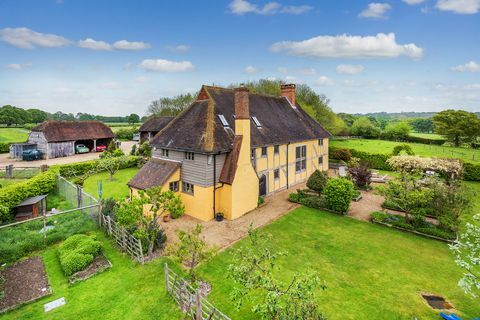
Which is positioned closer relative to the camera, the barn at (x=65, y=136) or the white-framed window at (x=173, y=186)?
the white-framed window at (x=173, y=186)

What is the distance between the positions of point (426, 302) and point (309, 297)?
7298 mm

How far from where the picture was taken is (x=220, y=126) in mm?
20219

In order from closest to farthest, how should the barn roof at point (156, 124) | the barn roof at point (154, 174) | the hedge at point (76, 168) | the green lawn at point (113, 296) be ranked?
the green lawn at point (113, 296) → the barn roof at point (154, 174) → the hedge at point (76, 168) → the barn roof at point (156, 124)

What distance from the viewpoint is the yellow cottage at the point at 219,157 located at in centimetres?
1858

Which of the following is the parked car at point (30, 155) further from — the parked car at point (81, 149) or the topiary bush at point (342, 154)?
the topiary bush at point (342, 154)

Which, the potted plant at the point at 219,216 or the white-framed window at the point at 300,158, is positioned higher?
the white-framed window at the point at 300,158

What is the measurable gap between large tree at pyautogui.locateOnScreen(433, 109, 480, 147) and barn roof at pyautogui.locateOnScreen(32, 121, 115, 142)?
238ft

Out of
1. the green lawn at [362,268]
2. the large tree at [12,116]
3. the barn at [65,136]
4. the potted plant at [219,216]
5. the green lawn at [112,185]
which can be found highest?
the large tree at [12,116]

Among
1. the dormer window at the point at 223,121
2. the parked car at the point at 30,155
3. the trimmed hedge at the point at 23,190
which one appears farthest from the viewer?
the parked car at the point at 30,155

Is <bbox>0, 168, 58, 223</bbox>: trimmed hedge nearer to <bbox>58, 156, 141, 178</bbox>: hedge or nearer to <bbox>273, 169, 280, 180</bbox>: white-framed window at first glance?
<bbox>58, 156, 141, 178</bbox>: hedge

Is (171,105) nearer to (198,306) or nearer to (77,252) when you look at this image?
(77,252)

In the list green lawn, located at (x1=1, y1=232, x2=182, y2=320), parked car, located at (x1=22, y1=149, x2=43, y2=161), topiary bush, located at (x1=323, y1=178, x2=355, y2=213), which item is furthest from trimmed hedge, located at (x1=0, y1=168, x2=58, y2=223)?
parked car, located at (x1=22, y1=149, x2=43, y2=161)

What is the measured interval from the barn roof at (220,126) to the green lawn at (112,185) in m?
7.29

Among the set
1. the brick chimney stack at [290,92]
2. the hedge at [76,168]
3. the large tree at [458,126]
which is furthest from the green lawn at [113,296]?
the large tree at [458,126]
